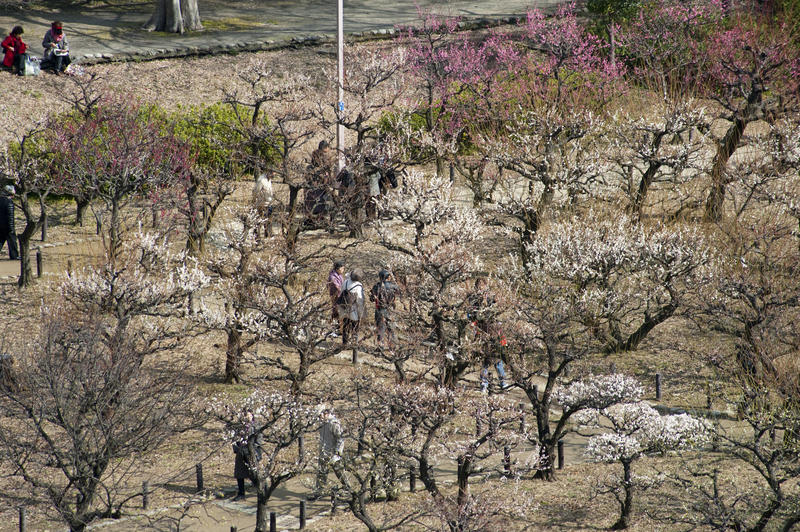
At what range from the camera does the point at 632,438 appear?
14.5 m

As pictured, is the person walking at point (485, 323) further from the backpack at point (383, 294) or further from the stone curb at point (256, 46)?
the stone curb at point (256, 46)

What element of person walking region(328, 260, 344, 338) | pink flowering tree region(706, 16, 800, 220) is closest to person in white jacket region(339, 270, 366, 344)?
person walking region(328, 260, 344, 338)

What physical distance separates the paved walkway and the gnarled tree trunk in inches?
15.5

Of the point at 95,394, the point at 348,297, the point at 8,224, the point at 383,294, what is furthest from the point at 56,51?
the point at 95,394

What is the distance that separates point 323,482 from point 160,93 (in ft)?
65.0

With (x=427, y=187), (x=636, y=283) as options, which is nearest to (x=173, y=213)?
(x=427, y=187)

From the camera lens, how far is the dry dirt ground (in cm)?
1498

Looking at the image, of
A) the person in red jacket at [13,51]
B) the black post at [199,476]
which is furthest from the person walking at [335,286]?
the person in red jacket at [13,51]

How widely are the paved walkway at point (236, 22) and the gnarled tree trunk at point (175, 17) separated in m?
0.39

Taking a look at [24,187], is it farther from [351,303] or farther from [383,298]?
[383,298]

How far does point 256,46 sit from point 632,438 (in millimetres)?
23532

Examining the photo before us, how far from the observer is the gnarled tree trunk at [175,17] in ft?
115

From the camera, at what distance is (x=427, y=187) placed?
22281 mm

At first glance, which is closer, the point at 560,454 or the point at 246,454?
the point at 246,454
